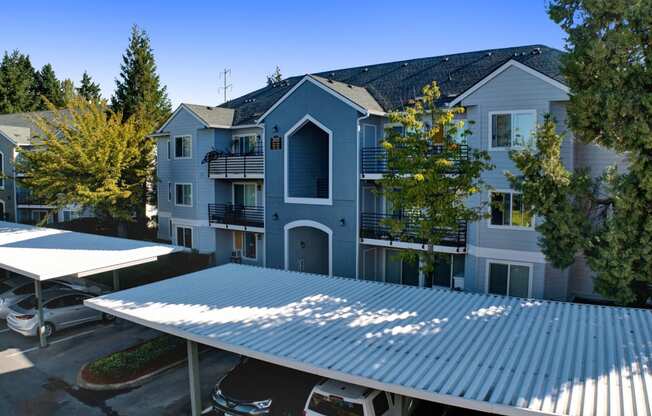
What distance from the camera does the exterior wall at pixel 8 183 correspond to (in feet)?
135

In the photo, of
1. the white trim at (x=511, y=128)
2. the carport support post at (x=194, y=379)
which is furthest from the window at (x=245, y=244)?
the carport support post at (x=194, y=379)

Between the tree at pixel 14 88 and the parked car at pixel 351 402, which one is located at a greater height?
the tree at pixel 14 88

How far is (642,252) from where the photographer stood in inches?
442

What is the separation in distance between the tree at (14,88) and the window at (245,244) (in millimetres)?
53248

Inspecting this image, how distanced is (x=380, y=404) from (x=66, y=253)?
16.2m

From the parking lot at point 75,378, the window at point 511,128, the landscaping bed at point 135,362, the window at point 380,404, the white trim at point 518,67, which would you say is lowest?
the parking lot at point 75,378

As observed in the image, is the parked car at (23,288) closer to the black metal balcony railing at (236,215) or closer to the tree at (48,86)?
the black metal balcony railing at (236,215)

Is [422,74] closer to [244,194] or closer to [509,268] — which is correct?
[509,268]

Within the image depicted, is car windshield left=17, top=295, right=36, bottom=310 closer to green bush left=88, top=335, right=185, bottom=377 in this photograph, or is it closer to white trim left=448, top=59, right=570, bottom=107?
green bush left=88, top=335, right=185, bottom=377

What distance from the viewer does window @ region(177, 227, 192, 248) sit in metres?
29.2

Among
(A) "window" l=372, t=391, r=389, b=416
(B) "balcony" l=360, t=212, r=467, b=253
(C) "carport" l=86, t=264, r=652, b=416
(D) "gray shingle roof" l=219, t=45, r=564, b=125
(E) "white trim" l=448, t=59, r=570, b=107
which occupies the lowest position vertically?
(A) "window" l=372, t=391, r=389, b=416

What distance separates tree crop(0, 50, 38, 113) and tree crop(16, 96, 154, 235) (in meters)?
42.9

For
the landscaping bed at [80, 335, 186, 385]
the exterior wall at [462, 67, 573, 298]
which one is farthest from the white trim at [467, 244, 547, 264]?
the landscaping bed at [80, 335, 186, 385]

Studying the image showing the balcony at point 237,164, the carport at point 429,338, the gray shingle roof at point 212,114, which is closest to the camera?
Answer: the carport at point 429,338
